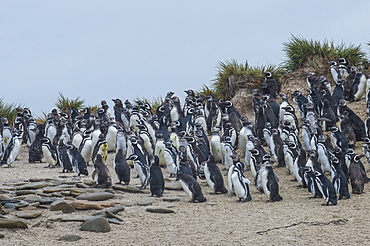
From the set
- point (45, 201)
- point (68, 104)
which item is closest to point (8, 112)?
point (68, 104)

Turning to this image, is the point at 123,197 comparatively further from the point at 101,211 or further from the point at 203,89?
the point at 203,89

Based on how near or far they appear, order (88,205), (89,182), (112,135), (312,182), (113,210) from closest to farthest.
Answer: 1. (113,210)
2. (88,205)
3. (312,182)
4. (89,182)
5. (112,135)

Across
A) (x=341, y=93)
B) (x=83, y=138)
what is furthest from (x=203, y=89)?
(x=83, y=138)

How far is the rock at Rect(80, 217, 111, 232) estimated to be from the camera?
9.09 metres

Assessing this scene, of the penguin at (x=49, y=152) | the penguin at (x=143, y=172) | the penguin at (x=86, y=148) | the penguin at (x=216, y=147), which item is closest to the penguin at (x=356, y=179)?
the penguin at (x=143, y=172)

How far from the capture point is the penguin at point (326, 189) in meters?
10.6

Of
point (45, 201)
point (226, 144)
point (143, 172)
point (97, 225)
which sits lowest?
point (97, 225)

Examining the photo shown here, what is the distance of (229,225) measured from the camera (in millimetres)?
9367

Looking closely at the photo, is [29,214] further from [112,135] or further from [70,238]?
[112,135]

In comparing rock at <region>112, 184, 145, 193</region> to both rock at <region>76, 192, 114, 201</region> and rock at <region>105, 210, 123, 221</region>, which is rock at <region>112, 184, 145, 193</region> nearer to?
rock at <region>76, 192, 114, 201</region>

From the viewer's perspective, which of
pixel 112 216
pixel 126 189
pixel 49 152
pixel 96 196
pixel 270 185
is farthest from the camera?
pixel 49 152

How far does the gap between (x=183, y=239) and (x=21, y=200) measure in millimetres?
3616

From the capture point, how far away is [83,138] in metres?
16.7

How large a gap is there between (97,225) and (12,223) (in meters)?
1.24
